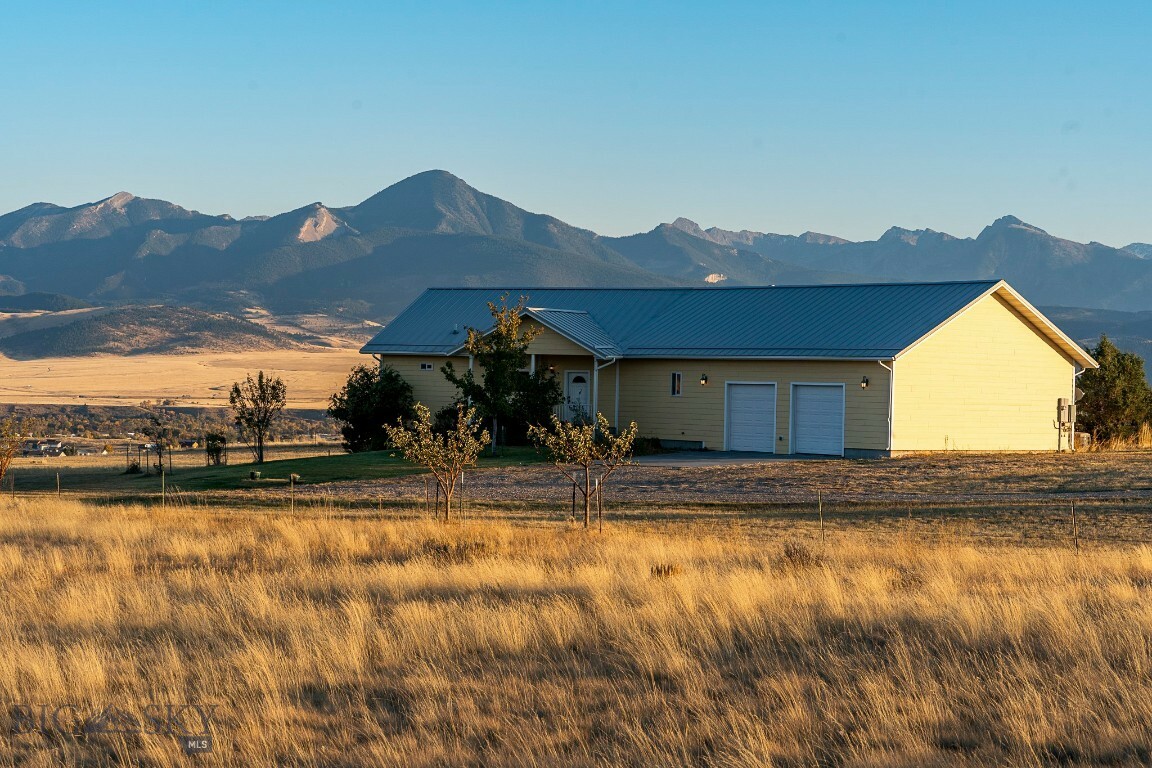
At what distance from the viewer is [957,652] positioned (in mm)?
10172

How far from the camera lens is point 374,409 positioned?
1592 inches

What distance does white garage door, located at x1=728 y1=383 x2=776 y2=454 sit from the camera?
1372 inches

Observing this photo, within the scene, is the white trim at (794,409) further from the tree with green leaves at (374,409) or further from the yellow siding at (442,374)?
the tree with green leaves at (374,409)

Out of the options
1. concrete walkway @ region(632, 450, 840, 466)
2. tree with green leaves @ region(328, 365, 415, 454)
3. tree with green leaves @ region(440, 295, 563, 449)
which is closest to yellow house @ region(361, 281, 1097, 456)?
concrete walkway @ region(632, 450, 840, 466)

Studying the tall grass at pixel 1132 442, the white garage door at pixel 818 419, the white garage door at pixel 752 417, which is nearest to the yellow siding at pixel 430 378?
the white garage door at pixel 752 417

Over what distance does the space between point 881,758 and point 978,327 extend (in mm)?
28799

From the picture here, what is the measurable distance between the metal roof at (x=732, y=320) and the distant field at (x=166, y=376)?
4323cm

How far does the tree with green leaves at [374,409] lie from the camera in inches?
1592

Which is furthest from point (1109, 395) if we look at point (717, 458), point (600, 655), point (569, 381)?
point (600, 655)

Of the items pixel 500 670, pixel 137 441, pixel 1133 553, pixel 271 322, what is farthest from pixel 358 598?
pixel 271 322

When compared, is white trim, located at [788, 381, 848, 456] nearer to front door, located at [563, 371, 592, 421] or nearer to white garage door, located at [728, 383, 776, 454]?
white garage door, located at [728, 383, 776, 454]

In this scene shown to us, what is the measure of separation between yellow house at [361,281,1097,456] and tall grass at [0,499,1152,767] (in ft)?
55.2

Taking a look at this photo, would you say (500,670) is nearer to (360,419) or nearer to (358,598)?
(358,598)

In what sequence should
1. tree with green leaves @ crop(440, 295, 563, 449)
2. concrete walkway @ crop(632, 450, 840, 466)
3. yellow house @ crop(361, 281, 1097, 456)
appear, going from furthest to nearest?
tree with green leaves @ crop(440, 295, 563, 449) < yellow house @ crop(361, 281, 1097, 456) < concrete walkway @ crop(632, 450, 840, 466)
